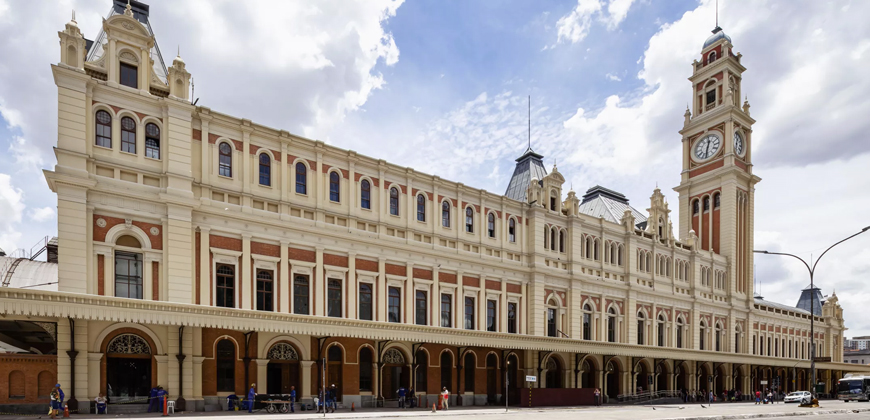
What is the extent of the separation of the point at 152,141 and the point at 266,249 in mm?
7108

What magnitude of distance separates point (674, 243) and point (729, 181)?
1107 cm

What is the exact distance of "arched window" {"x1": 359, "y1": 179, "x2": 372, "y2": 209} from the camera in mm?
31358

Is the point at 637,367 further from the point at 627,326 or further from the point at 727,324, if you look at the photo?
the point at 727,324

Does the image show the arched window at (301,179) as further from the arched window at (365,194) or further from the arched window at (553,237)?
the arched window at (553,237)

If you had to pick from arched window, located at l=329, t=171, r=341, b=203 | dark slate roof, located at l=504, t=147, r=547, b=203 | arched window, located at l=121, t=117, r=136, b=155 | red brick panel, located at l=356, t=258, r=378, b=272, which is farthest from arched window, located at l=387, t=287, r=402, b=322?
dark slate roof, located at l=504, t=147, r=547, b=203

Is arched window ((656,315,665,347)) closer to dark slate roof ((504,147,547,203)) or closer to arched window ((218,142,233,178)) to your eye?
dark slate roof ((504,147,547,203))

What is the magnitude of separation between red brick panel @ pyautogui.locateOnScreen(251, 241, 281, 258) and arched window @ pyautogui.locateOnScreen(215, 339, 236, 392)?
4.37m

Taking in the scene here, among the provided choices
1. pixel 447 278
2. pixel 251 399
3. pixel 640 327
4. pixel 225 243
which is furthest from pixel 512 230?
pixel 251 399

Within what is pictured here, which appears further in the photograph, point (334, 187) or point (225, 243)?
point (334, 187)

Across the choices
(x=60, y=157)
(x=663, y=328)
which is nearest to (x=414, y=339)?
(x=60, y=157)

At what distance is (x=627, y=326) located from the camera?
144 ft

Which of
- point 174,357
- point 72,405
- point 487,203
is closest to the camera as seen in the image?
point 72,405

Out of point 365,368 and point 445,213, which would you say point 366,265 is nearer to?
point 365,368

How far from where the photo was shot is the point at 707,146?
58156mm
